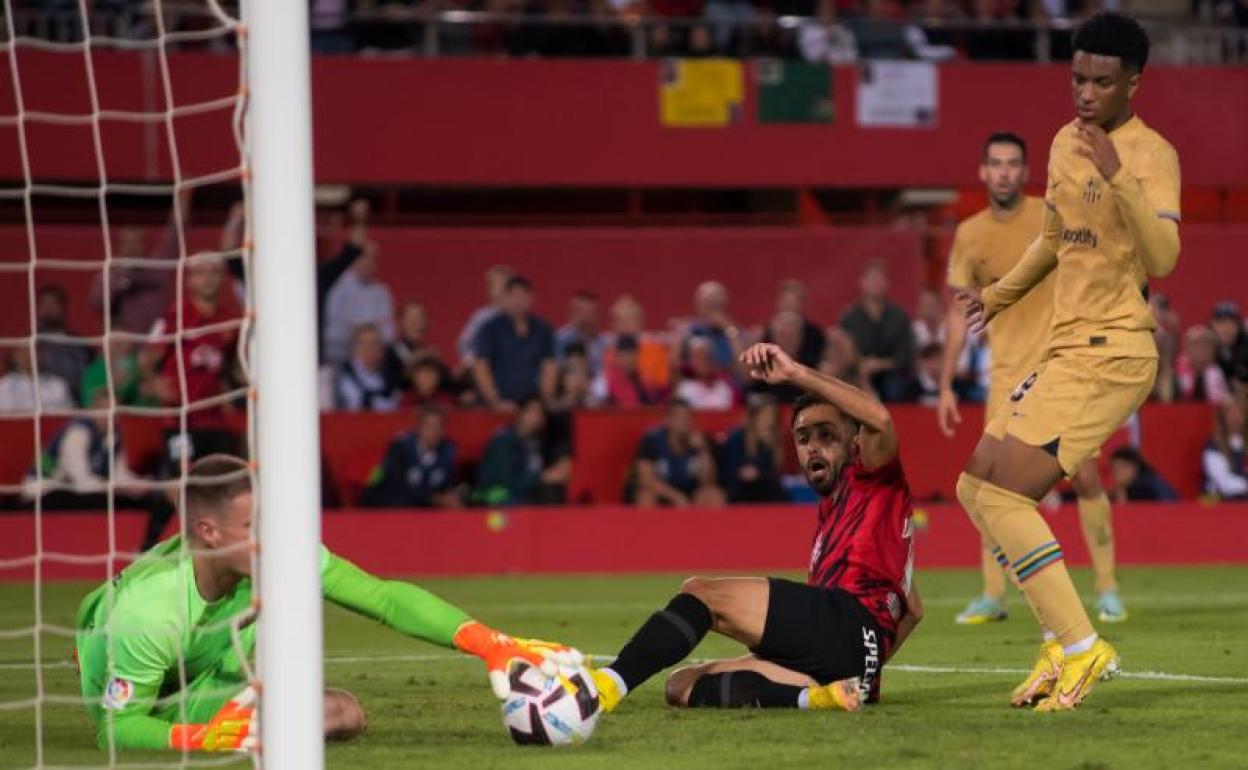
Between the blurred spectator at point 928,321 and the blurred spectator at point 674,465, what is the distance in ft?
7.13

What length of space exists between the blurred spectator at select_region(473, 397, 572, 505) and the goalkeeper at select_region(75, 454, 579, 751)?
8870 millimetres

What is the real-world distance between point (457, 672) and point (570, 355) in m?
7.58

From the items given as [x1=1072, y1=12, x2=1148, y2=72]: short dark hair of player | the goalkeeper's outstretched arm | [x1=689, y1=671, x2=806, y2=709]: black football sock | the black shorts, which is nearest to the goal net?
the goalkeeper's outstretched arm

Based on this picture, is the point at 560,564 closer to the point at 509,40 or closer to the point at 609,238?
the point at 609,238

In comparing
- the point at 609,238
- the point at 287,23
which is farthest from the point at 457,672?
the point at 609,238

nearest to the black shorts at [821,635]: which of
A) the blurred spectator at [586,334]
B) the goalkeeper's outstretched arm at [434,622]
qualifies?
the goalkeeper's outstretched arm at [434,622]

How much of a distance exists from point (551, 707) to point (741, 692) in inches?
51.6

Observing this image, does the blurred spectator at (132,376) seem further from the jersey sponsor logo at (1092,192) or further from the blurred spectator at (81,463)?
the jersey sponsor logo at (1092,192)

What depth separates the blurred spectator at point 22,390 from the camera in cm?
1504

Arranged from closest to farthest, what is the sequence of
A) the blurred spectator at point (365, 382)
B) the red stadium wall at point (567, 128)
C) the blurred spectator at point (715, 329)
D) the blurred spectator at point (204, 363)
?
the blurred spectator at point (204, 363)
the blurred spectator at point (365, 382)
the blurred spectator at point (715, 329)
the red stadium wall at point (567, 128)

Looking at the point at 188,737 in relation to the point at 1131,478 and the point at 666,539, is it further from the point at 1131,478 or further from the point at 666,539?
the point at 1131,478

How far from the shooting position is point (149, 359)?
1427 centimetres

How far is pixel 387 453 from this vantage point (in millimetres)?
15367

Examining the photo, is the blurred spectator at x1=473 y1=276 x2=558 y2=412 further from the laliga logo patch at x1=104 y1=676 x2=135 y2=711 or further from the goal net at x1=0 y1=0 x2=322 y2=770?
the laliga logo patch at x1=104 y1=676 x2=135 y2=711
